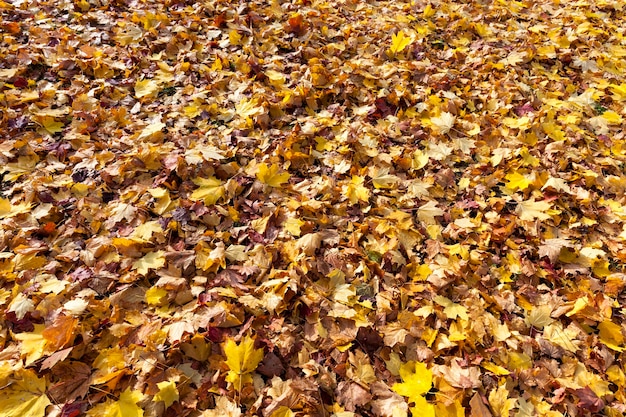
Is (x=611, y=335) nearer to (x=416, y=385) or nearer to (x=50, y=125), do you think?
(x=416, y=385)

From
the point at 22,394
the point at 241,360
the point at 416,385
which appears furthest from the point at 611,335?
the point at 22,394

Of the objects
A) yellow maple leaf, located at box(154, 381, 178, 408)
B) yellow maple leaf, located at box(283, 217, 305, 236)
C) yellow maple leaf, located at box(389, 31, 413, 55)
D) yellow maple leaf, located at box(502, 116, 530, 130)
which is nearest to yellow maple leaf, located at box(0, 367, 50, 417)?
yellow maple leaf, located at box(154, 381, 178, 408)

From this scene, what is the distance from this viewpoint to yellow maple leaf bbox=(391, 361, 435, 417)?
1.72 m

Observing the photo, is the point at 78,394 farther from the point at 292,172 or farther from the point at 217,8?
the point at 217,8

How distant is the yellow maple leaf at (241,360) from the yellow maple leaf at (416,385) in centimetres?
59

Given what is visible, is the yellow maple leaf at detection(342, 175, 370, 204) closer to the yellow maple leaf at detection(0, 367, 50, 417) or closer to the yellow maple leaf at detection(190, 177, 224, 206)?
the yellow maple leaf at detection(190, 177, 224, 206)

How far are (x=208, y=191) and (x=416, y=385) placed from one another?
4.82 ft

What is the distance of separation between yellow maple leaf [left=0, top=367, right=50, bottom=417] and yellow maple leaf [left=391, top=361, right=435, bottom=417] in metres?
1.38

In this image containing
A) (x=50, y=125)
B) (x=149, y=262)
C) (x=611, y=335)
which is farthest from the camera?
(x=50, y=125)

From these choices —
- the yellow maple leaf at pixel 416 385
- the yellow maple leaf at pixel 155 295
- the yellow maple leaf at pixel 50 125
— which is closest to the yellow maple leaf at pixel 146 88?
the yellow maple leaf at pixel 50 125

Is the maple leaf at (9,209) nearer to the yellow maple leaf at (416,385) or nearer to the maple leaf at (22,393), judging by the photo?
the maple leaf at (22,393)

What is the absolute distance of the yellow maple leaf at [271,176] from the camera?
256cm

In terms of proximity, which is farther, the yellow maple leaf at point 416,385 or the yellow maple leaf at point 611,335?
the yellow maple leaf at point 611,335

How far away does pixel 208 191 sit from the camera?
246 centimetres
